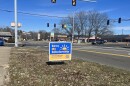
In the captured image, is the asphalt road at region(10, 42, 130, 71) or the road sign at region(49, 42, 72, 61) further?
the asphalt road at region(10, 42, 130, 71)

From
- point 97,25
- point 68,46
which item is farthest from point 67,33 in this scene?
point 68,46

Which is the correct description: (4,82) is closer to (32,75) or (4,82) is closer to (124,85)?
(32,75)

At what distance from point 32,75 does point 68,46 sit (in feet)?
14.1

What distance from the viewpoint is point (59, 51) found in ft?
43.8

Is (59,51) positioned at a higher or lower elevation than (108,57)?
Result: higher

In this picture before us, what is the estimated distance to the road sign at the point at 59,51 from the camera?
43.2 ft

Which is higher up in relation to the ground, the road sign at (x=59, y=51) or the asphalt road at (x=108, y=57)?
the road sign at (x=59, y=51)

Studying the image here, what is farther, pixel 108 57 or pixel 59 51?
pixel 108 57

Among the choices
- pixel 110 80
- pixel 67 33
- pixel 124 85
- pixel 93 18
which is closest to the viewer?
pixel 124 85

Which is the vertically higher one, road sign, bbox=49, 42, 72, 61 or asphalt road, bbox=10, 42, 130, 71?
road sign, bbox=49, 42, 72, 61

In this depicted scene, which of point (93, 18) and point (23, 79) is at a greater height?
point (93, 18)

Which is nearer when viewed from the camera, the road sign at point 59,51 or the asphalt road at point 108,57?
the road sign at point 59,51

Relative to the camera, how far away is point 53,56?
43.5ft

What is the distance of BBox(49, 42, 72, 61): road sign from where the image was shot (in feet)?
43.2
